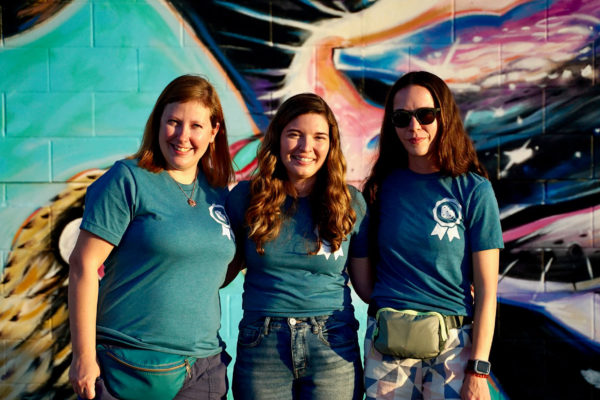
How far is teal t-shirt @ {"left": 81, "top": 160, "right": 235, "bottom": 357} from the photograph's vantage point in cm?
181

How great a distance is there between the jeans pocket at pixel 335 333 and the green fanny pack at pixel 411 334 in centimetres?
12

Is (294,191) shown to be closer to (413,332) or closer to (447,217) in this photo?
(447,217)

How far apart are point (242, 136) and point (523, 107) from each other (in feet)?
5.42

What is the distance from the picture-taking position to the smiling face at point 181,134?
1.96 metres

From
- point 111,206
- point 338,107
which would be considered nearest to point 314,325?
point 111,206

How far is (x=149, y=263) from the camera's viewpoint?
182 centimetres

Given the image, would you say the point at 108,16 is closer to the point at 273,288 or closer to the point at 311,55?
the point at 311,55

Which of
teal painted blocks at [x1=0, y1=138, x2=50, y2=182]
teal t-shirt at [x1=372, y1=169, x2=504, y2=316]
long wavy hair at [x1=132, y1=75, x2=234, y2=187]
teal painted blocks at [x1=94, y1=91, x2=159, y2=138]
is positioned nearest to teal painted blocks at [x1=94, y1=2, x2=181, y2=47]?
teal painted blocks at [x1=94, y1=91, x2=159, y2=138]

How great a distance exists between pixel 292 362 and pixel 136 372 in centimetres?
53

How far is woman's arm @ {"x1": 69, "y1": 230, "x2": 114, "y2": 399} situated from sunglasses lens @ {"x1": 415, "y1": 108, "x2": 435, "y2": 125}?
46.5 inches

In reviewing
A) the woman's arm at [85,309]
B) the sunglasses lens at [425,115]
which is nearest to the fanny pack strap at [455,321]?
the sunglasses lens at [425,115]

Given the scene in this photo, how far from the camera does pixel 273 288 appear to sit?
2.00 metres

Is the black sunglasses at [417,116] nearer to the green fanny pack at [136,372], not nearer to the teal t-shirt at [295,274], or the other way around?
the teal t-shirt at [295,274]

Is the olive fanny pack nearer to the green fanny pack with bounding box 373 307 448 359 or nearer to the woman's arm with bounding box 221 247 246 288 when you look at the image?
the green fanny pack with bounding box 373 307 448 359
